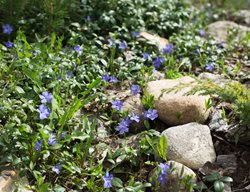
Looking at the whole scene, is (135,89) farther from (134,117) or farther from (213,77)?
(213,77)

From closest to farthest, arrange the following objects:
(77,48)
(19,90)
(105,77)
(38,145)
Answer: (38,145) → (19,90) → (105,77) → (77,48)

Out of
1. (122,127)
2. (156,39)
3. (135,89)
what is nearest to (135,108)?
(135,89)

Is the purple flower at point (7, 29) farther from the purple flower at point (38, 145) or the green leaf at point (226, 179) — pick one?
the green leaf at point (226, 179)

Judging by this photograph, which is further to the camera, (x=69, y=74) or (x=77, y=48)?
(x=77, y=48)

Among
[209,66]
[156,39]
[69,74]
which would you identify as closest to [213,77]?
[209,66]

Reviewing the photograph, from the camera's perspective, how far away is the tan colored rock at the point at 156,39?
4236 millimetres

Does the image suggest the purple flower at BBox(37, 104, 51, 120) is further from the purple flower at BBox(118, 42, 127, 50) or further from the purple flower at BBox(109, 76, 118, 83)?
the purple flower at BBox(118, 42, 127, 50)

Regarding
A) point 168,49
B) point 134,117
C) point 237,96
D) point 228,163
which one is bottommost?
point 228,163

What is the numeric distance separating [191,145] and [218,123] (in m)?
0.40

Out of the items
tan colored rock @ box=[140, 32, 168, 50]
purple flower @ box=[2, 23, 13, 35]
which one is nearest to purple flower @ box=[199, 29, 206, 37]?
tan colored rock @ box=[140, 32, 168, 50]

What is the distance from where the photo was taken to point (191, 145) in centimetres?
310

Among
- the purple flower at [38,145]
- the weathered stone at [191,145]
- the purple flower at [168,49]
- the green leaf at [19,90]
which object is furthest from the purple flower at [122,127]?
the purple flower at [168,49]

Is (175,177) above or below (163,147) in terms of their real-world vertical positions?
below

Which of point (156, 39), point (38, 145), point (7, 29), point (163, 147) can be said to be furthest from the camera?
point (156, 39)
